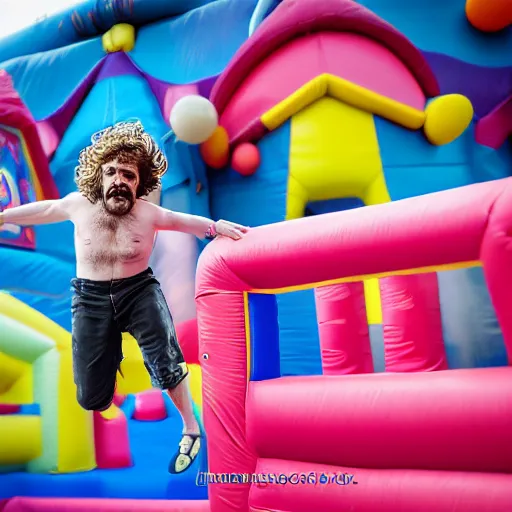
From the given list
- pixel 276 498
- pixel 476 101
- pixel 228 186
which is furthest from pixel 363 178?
pixel 276 498

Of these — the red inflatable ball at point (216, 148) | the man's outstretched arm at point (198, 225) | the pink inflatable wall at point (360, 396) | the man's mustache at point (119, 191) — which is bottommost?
the pink inflatable wall at point (360, 396)

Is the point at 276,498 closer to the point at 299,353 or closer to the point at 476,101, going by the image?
the point at 299,353

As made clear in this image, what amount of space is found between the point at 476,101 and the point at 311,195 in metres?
1.04

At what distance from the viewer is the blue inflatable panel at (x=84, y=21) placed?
117 inches

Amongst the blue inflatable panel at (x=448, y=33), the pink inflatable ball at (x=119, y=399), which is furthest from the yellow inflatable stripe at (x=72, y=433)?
the blue inflatable panel at (x=448, y=33)

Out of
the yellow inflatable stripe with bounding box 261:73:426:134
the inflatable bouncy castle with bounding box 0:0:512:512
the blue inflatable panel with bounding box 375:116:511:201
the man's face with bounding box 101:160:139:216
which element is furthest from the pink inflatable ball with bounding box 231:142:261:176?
the man's face with bounding box 101:160:139:216

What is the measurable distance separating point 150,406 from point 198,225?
0.99 meters

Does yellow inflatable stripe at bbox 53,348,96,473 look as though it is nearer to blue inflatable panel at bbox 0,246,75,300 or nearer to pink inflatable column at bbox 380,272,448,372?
blue inflatable panel at bbox 0,246,75,300

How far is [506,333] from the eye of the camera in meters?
1.06

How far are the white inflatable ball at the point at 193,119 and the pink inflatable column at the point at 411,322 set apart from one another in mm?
1176

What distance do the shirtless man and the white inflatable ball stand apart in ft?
1.94

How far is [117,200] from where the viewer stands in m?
1.63

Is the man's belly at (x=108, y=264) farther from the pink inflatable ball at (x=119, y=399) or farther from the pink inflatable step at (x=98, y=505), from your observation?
the pink inflatable ball at (x=119, y=399)

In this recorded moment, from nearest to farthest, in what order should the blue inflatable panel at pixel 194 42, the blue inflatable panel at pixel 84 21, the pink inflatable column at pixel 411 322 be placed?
the pink inflatable column at pixel 411 322
the blue inflatable panel at pixel 194 42
the blue inflatable panel at pixel 84 21
